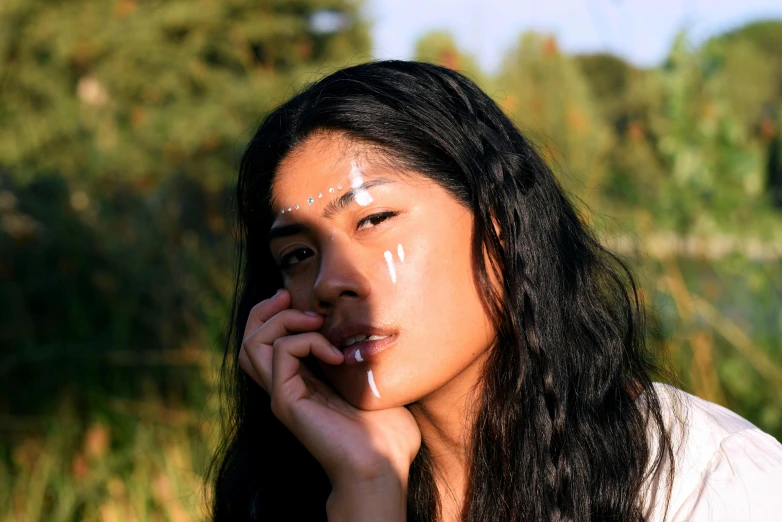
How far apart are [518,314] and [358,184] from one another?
1.65 feet

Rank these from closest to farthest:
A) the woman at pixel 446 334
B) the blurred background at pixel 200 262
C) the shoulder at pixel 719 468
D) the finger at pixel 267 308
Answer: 1. the shoulder at pixel 719 468
2. the woman at pixel 446 334
3. the finger at pixel 267 308
4. the blurred background at pixel 200 262

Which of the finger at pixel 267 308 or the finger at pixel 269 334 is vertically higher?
the finger at pixel 267 308

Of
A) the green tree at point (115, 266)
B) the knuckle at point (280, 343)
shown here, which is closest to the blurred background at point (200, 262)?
the green tree at point (115, 266)

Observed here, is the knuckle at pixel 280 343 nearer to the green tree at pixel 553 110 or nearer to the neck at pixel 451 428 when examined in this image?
the neck at pixel 451 428

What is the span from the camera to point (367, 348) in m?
1.93

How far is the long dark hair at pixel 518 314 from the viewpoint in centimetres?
193

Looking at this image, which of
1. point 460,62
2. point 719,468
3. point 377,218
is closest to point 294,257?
point 377,218

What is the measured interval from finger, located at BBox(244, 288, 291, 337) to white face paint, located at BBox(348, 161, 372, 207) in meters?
0.38

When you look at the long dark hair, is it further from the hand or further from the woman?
the hand

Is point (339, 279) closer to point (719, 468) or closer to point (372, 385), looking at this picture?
point (372, 385)

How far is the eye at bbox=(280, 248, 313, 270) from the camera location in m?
2.11

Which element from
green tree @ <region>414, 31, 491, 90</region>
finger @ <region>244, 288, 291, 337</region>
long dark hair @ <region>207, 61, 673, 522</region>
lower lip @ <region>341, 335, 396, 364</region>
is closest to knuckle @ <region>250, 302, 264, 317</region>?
finger @ <region>244, 288, 291, 337</region>

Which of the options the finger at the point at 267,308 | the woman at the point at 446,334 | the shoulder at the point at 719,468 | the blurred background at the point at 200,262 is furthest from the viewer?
the blurred background at the point at 200,262

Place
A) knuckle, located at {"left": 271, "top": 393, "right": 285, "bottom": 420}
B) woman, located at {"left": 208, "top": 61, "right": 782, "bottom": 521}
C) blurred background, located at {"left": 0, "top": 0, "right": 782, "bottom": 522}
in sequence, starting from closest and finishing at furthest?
woman, located at {"left": 208, "top": 61, "right": 782, "bottom": 521}
knuckle, located at {"left": 271, "top": 393, "right": 285, "bottom": 420}
blurred background, located at {"left": 0, "top": 0, "right": 782, "bottom": 522}
